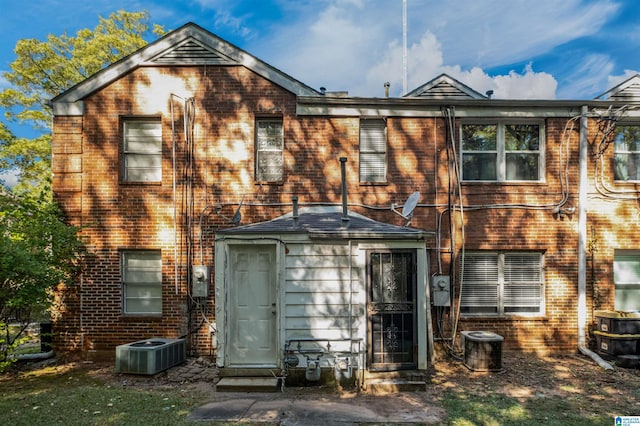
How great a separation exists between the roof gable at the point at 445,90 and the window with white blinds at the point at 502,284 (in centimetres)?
408

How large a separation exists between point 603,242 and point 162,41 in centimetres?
1143

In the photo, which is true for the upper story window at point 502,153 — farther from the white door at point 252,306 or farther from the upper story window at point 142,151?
the upper story window at point 142,151

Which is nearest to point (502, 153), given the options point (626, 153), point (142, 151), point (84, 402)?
point (626, 153)

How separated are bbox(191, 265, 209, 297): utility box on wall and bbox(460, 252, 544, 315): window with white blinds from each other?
5885mm

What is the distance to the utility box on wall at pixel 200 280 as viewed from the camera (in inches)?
326

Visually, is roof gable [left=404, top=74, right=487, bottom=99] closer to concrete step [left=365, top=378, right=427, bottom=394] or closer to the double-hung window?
concrete step [left=365, top=378, right=427, bottom=394]

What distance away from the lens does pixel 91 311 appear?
27.9 ft

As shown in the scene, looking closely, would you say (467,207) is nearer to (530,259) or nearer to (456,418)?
(530,259)

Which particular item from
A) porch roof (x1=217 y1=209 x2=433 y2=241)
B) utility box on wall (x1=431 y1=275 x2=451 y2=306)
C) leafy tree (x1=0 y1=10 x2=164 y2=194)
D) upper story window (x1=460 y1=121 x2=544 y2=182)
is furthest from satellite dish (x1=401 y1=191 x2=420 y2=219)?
leafy tree (x1=0 y1=10 x2=164 y2=194)

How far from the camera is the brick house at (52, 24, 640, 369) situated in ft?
28.2

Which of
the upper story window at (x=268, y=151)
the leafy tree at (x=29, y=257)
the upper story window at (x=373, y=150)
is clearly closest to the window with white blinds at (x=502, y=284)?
the upper story window at (x=373, y=150)

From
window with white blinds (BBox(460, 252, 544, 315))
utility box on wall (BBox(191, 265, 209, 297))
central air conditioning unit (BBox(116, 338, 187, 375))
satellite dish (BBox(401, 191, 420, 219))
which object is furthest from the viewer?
window with white blinds (BBox(460, 252, 544, 315))

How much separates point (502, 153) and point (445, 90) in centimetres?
217

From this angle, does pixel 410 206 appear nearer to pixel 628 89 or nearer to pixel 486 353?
pixel 486 353
